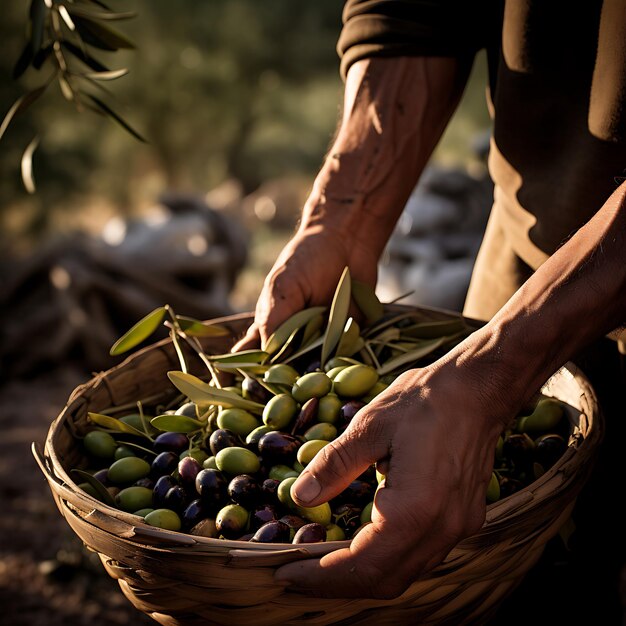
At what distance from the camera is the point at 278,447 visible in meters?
1.17

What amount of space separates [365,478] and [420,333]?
47cm

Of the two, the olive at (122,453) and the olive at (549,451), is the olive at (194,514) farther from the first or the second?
the olive at (549,451)

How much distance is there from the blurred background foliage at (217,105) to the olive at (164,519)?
7521 millimetres

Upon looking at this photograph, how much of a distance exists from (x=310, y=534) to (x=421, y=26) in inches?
41.7

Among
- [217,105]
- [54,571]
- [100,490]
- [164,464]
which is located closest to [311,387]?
[164,464]

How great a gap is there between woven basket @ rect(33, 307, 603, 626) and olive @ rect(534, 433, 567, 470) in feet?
0.25

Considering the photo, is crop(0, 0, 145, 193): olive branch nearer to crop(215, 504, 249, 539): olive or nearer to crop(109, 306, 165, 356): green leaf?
crop(109, 306, 165, 356): green leaf

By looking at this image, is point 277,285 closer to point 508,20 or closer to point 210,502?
point 210,502

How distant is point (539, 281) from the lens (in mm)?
1016

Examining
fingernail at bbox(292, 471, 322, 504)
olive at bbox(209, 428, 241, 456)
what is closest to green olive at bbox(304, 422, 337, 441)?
olive at bbox(209, 428, 241, 456)

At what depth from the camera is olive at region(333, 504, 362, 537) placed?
109cm

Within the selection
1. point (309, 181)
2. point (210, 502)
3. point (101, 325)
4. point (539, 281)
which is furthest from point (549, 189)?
point (309, 181)

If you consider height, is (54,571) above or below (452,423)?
below

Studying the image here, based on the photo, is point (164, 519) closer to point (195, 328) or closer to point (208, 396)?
point (208, 396)
